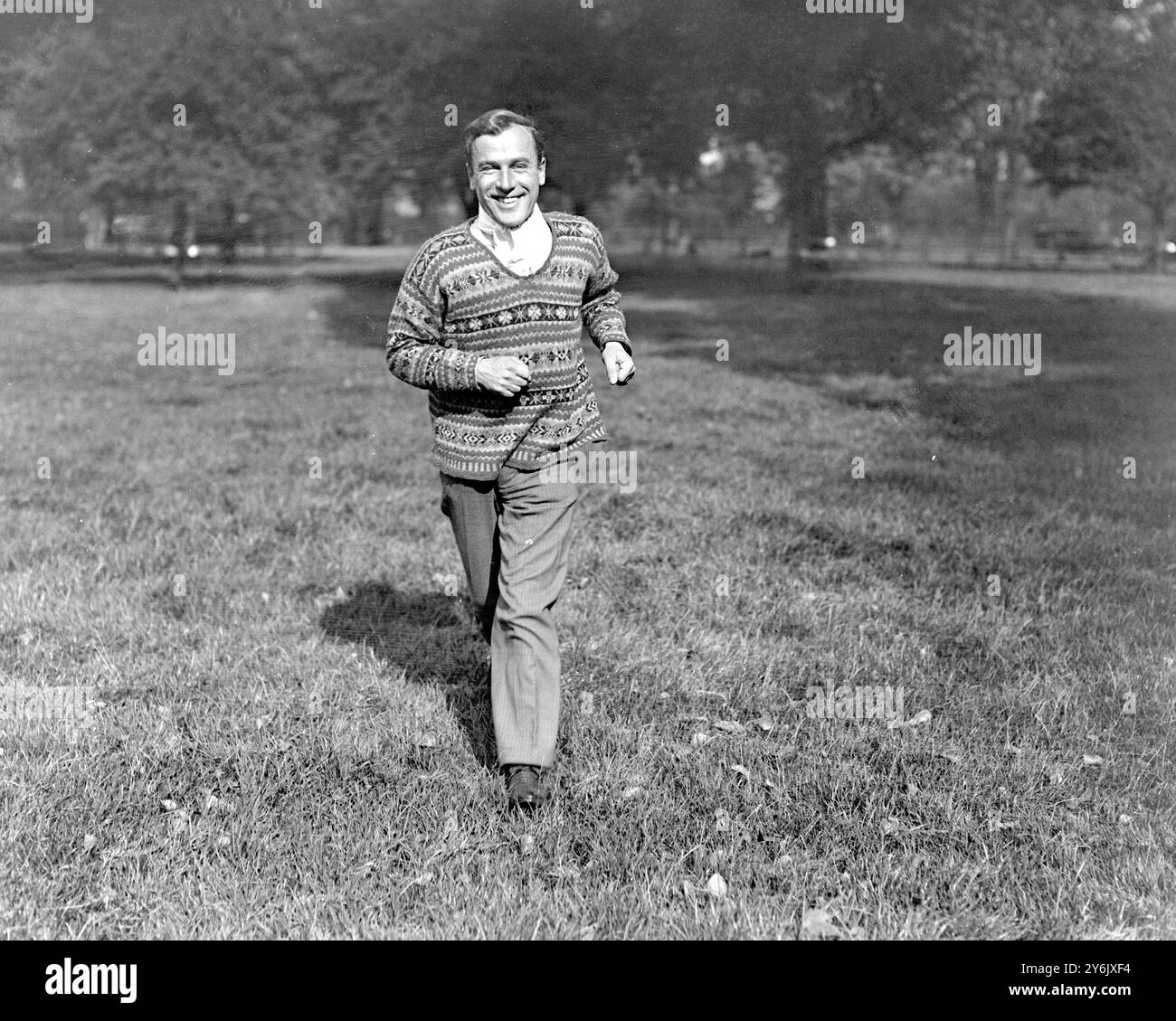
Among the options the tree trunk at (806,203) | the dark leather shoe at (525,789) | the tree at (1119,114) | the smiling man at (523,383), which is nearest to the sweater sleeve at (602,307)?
the smiling man at (523,383)

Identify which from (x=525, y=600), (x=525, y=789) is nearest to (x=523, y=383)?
(x=525, y=600)

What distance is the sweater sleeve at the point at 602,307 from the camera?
147 inches

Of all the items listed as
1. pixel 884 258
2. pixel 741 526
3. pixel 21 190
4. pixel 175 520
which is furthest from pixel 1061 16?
pixel 21 190

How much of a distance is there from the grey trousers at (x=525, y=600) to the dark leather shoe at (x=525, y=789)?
4cm

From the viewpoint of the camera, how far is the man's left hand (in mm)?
3562

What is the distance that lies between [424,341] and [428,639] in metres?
1.82

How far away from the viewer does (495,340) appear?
3.59 m

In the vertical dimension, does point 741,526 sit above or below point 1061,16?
below

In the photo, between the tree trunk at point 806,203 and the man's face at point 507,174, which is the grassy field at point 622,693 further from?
the tree trunk at point 806,203

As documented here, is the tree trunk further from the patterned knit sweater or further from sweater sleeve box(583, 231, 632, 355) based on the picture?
the patterned knit sweater

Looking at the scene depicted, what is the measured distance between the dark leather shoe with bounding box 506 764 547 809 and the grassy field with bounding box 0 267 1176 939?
0.06m
